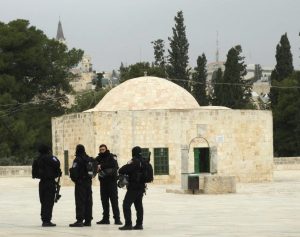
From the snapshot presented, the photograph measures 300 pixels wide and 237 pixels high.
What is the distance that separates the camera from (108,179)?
1234 cm

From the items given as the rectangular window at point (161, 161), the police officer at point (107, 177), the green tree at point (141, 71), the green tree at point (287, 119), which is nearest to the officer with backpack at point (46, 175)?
the police officer at point (107, 177)

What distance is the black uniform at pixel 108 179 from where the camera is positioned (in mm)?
12250

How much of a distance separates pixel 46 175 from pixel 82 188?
1.95 feet

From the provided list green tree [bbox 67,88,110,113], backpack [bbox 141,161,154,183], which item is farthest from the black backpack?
green tree [bbox 67,88,110,113]

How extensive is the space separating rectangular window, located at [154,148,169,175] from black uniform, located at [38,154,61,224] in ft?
53.7

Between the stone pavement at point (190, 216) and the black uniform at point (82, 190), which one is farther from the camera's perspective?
the black uniform at point (82, 190)

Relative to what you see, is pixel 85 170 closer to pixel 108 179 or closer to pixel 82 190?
pixel 82 190

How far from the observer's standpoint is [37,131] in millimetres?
48031

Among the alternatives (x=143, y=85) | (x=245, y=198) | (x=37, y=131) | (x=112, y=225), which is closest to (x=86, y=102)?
(x=37, y=131)

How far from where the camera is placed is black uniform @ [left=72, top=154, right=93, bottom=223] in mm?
12070

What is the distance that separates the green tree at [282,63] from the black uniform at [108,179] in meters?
43.5

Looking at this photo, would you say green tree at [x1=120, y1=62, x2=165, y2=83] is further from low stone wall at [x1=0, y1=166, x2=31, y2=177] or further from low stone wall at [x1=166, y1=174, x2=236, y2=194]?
low stone wall at [x1=166, y1=174, x2=236, y2=194]

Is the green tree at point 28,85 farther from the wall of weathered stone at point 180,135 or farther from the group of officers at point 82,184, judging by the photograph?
the group of officers at point 82,184

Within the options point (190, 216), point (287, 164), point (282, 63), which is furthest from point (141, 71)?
point (190, 216)
